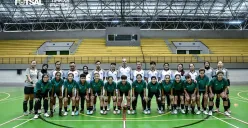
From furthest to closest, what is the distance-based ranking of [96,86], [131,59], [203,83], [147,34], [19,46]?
[147,34]
[19,46]
[131,59]
[96,86]
[203,83]

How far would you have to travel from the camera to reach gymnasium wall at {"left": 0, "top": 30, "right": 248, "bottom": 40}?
3372 cm

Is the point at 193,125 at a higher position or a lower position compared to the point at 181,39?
lower

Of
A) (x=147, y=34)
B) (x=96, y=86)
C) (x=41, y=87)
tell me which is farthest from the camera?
(x=147, y=34)

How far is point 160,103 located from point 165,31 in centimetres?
2652

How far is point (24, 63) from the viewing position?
80.8 ft

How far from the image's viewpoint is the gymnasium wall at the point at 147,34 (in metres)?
33.7

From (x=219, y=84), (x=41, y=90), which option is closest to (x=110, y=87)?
(x=41, y=90)

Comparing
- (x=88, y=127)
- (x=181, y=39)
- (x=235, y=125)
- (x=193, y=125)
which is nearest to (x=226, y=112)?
(x=235, y=125)

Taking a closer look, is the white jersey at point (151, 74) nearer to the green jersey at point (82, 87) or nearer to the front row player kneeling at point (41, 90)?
the green jersey at point (82, 87)

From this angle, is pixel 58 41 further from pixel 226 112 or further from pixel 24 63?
pixel 226 112

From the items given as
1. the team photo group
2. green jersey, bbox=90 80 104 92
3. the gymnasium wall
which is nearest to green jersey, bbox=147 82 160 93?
the team photo group

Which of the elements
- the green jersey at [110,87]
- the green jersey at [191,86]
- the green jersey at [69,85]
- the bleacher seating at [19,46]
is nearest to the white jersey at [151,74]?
the green jersey at [191,86]

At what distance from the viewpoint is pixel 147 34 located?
3403 centimetres

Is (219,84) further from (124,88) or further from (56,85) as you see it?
(56,85)
